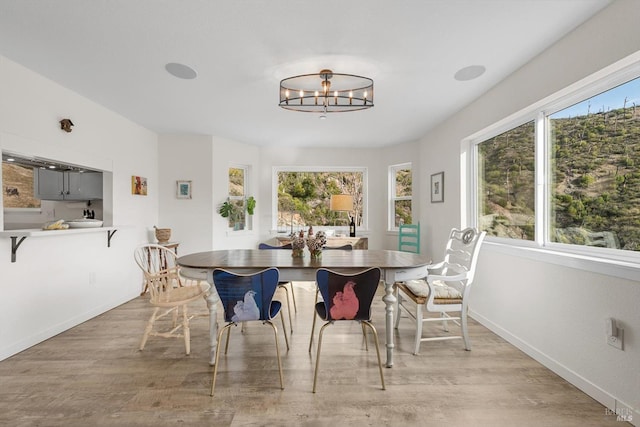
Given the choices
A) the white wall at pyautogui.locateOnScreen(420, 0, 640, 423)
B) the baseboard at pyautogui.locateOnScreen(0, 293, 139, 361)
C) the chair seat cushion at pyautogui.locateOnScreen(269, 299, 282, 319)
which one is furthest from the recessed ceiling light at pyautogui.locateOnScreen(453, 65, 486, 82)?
the baseboard at pyautogui.locateOnScreen(0, 293, 139, 361)

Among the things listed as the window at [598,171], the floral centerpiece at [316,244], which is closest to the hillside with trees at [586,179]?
the window at [598,171]

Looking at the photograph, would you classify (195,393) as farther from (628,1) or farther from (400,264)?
(628,1)

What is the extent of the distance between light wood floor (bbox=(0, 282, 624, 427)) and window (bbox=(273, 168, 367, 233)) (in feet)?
10.4

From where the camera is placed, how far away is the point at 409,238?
5.24 metres

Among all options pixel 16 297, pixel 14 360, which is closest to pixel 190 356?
pixel 14 360

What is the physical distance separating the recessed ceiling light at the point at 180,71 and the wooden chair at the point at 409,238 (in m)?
3.69

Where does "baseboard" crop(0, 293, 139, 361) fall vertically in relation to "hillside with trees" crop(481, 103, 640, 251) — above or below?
below

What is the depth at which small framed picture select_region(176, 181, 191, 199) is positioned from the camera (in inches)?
194

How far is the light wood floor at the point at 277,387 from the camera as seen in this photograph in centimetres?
181

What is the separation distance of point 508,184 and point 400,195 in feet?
8.53

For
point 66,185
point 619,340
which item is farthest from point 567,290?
point 66,185

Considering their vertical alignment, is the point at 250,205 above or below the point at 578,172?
below

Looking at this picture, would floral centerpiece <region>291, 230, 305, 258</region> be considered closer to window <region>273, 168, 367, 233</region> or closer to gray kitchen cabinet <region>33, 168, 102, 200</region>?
gray kitchen cabinet <region>33, 168, 102, 200</region>

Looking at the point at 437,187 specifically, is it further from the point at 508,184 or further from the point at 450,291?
the point at 450,291
